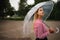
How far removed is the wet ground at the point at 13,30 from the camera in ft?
29.2

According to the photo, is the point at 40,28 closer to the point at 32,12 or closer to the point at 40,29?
the point at 40,29

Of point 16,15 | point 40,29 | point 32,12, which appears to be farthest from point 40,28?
point 16,15

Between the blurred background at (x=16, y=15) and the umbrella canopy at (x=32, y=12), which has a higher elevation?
the umbrella canopy at (x=32, y=12)

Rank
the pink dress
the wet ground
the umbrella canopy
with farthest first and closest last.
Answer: the wet ground → the umbrella canopy → the pink dress

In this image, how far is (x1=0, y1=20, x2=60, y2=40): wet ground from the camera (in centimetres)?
891

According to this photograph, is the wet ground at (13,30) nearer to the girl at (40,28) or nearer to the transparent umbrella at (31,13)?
the transparent umbrella at (31,13)

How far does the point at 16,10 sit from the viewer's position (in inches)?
403

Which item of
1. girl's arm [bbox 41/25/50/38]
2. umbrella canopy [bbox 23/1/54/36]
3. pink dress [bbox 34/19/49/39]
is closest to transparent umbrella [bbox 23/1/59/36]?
umbrella canopy [bbox 23/1/54/36]

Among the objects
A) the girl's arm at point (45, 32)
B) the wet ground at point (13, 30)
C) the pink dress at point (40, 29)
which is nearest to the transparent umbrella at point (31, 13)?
the pink dress at point (40, 29)

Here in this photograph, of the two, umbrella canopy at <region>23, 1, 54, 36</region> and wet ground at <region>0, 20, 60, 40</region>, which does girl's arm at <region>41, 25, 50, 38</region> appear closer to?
umbrella canopy at <region>23, 1, 54, 36</region>

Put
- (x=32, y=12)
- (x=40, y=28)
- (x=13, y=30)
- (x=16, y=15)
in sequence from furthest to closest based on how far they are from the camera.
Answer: (x=13, y=30) → (x=16, y=15) → (x=32, y=12) → (x=40, y=28)

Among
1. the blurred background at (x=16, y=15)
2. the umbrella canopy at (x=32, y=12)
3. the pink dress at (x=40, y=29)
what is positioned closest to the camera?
the pink dress at (x=40, y=29)

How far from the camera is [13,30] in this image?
1058cm

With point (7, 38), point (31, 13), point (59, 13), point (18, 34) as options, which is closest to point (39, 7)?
point (31, 13)
